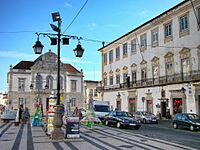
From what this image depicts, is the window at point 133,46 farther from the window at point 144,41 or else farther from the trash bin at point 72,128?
the trash bin at point 72,128

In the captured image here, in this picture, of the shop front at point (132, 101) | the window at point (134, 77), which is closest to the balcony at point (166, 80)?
the window at point (134, 77)

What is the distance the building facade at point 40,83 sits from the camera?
5778 centimetres

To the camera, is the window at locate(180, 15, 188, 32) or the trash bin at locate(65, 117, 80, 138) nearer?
the trash bin at locate(65, 117, 80, 138)

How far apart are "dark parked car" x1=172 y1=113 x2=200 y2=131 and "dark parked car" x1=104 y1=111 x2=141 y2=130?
146 inches

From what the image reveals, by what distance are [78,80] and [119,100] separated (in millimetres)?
21731

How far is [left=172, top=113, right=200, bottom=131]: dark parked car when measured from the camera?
68.8 ft

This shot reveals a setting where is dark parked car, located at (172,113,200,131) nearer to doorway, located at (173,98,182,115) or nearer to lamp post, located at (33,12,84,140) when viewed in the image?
doorway, located at (173,98,182,115)

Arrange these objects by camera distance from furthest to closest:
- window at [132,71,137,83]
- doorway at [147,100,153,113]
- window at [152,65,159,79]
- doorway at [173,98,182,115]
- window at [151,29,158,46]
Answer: window at [132,71,137,83] → doorway at [147,100,153,113] → window at [151,29,158,46] → window at [152,65,159,79] → doorway at [173,98,182,115]

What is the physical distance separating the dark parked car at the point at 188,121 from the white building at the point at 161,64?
5.35 meters

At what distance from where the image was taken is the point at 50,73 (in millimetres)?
61688

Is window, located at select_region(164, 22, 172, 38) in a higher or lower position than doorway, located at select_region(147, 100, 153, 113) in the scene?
higher

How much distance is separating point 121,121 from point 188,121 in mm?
5520

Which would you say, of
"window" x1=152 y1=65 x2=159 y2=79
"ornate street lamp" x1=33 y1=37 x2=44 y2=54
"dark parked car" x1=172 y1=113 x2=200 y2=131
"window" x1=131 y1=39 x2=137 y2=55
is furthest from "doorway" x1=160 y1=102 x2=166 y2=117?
"ornate street lamp" x1=33 y1=37 x2=44 y2=54

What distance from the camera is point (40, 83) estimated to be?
196ft
